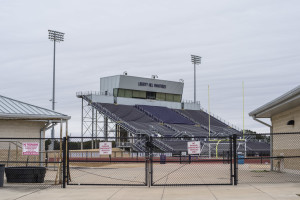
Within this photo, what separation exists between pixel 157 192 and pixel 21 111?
11.3 meters

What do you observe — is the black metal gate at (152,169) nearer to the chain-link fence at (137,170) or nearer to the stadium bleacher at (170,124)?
the chain-link fence at (137,170)

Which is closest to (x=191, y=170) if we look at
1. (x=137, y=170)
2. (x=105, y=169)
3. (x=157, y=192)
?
(x=137, y=170)

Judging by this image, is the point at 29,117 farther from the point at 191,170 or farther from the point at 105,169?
the point at 191,170

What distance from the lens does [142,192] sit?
14836 mm

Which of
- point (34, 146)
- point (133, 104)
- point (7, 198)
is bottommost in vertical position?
point (7, 198)

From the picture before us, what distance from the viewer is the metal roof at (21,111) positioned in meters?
23.0

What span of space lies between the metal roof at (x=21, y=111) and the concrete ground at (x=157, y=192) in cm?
744

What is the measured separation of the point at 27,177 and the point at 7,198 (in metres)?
4.11

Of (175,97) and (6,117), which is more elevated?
(175,97)

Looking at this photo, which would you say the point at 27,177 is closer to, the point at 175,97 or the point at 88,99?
the point at 88,99

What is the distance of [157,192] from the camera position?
14805 mm

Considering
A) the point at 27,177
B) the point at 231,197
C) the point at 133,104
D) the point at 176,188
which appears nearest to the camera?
the point at 231,197

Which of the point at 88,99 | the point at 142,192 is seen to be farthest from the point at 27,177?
the point at 88,99

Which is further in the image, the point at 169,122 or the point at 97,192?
the point at 169,122
